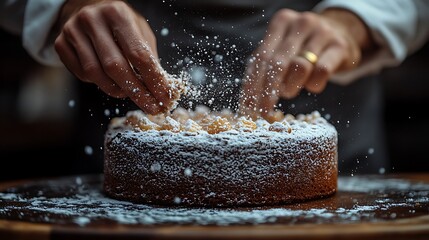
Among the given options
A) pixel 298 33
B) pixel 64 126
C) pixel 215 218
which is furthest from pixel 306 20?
pixel 64 126

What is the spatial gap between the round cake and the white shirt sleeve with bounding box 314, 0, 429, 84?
0.75 m

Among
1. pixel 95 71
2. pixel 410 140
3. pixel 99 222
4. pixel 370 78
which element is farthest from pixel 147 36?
pixel 410 140

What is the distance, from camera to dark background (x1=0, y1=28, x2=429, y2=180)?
10.5 feet

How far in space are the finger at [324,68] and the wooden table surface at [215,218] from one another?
0.29 meters

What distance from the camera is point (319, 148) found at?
1335 mm

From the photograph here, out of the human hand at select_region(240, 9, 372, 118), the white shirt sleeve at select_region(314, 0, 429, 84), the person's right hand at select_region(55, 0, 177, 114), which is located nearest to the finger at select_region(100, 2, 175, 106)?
the person's right hand at select_region(55, 0, 177, 114)

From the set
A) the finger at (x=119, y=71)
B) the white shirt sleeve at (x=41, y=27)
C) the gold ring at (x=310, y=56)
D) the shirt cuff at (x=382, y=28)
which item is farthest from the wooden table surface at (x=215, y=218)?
the shirt cuff at (x=382, y=28)

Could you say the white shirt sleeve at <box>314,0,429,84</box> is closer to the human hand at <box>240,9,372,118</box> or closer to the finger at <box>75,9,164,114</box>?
the human hand at <box>240,9,372,118</box>

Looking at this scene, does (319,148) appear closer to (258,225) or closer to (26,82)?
(258,225)

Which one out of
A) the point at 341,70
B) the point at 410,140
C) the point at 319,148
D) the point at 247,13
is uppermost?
the point at 247,13

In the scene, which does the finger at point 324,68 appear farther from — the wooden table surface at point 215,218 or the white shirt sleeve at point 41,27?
the white shirt sleeve at point 41,27

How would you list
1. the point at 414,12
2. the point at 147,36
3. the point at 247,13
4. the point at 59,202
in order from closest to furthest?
the point at 59,202 → the point at 147,36 → the point at 247,13 → the point at 414,12

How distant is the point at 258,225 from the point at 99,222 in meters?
0.24

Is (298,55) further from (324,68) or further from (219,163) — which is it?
(219,163)
